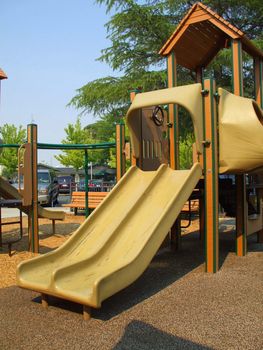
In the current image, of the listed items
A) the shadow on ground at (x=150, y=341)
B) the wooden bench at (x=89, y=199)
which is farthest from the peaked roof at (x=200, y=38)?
the wooden bench at (x=89, y=199)

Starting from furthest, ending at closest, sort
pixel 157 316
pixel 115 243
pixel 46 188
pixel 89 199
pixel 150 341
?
1. pixel 46 188
2. pixel 89 199
3. pixel 115 243
4. pixel 157 316
5. pixel 150 341

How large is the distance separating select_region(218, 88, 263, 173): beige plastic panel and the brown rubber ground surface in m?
1.66

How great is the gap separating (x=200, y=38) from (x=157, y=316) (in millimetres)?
5859

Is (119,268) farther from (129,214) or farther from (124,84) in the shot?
(124,84)

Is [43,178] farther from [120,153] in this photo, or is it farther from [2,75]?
[120,153]

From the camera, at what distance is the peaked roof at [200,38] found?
6.91m

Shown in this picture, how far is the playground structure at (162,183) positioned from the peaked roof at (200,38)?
0.8 inches

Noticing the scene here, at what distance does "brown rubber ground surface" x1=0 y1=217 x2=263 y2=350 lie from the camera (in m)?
3.44

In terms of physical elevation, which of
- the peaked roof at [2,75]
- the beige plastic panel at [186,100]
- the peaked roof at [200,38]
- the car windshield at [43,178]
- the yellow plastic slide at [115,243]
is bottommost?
the yellow plastic slide at [115,243]

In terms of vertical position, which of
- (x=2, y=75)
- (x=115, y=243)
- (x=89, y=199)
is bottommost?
(x=115, y=243)

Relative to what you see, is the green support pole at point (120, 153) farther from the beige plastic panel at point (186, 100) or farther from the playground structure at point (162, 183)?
the beige plastic panel at point (186, 100)

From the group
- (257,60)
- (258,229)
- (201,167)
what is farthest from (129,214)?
(257,60)

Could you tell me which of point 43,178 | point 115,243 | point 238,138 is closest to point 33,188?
point 115,243

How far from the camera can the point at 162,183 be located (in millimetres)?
6012
